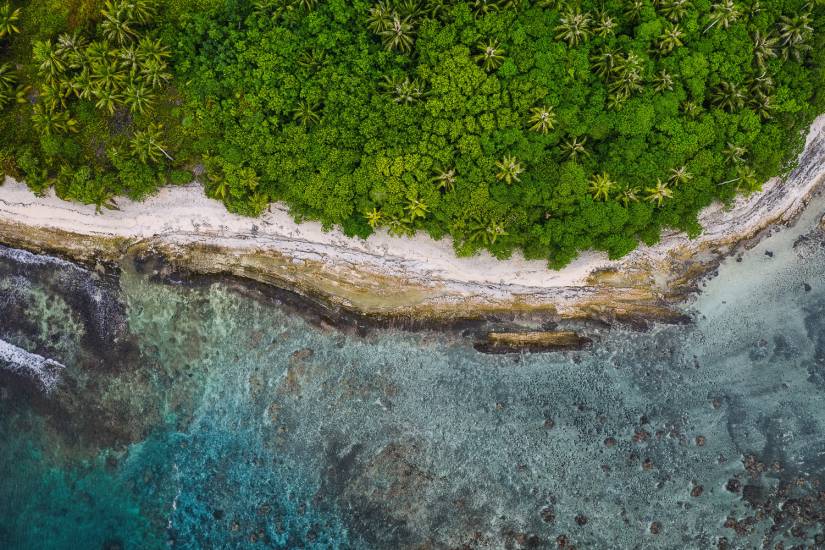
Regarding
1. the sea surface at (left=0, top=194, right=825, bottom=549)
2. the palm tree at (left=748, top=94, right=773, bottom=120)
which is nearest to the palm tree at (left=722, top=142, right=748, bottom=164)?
the palm tree at (left=748, top=94, right=773, bottom=120)

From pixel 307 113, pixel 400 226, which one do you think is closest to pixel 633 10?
pixel 400 226

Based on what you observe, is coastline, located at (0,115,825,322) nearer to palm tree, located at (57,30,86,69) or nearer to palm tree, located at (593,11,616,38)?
palm tree, located at (57,30,86,69)

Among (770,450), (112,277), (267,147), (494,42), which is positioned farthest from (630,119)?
(112,277)

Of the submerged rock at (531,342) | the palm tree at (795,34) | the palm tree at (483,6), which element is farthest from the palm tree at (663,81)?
the submerged rock at (531,342)

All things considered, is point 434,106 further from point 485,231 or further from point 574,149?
point 574,149

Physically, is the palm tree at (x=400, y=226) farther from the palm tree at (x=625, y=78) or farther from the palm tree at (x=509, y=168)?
the palm tree at (x=625, y=78)
